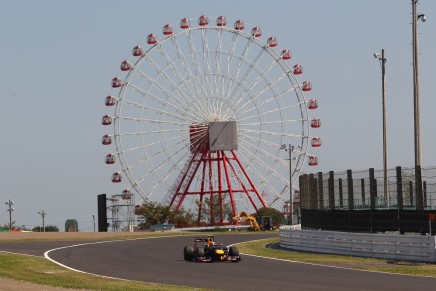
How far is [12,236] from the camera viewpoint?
75.9 metres

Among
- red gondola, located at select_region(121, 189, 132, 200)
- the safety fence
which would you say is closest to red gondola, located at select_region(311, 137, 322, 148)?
red gondola, located at select_region(121, 189, 132, 200)

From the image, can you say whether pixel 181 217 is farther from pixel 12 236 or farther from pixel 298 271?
pixel 298 271

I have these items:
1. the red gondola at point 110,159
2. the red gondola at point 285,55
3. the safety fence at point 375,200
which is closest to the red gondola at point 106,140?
the red gondola at point 110,159

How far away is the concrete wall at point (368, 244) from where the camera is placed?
34500 mm

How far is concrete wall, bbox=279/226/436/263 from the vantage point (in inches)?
1358

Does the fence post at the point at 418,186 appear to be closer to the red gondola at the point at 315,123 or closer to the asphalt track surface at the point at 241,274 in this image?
the asphalt track surface at the point at 241,274

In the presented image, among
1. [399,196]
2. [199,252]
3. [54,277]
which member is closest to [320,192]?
[399,196]

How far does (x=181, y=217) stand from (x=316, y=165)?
20.6 m

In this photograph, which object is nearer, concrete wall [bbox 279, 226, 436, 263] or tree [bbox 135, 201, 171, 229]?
concrete wall [bbox 279, 226, 436, 263]

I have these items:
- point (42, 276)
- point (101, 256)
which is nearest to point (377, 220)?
point (101, 256)

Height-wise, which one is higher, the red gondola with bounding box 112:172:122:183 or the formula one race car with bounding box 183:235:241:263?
the red gondola with bounding box 112:172:122:183

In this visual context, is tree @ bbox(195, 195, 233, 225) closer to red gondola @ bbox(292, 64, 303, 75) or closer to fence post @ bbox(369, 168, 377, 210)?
red gondola @ bbox(292, 64, 303, 75)

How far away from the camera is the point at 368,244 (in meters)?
38.1

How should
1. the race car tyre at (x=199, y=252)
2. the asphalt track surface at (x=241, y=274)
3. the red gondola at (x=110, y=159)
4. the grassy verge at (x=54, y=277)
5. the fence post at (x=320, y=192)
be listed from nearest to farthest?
the asphalt track surface at (x=241, y=274) → the grassy verge at (x=54, y=277) → the race car tyre at (x=199, y=252) → the fence post at (x=320, y=192) → the red gondola at (x=110, y=159)
